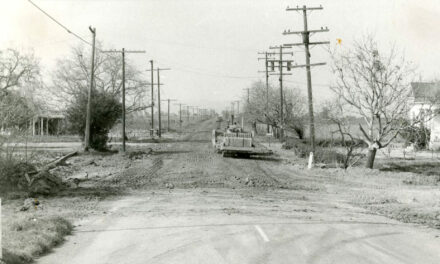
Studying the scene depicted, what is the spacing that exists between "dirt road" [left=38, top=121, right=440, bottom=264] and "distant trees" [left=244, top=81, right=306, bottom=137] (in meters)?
41.6

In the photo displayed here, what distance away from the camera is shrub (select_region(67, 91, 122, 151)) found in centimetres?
3484

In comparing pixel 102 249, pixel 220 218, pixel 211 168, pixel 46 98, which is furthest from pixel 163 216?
pixel 46 98

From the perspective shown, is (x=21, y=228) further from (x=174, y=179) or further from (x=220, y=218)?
(x=174, y=179)

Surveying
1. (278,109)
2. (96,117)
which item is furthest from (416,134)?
(278,109)

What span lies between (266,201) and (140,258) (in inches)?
304

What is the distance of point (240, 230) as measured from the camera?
11.3m

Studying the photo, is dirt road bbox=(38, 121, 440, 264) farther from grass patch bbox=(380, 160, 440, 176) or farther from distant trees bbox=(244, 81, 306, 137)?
distant trees bbox=(244, 81, 306, 137)

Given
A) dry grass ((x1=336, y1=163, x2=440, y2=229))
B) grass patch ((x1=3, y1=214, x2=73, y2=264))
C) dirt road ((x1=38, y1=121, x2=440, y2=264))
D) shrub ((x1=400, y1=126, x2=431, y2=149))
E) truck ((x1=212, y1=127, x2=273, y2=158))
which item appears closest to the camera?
grass patch ((x1=3, y1=214, x2=73, y2=264))

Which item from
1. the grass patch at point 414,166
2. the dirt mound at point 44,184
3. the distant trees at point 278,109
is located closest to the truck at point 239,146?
the grass patch at point 414,166

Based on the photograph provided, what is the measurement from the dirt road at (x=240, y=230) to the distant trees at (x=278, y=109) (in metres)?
41.6

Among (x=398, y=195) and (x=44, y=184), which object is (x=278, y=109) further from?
(x=44, y=184)

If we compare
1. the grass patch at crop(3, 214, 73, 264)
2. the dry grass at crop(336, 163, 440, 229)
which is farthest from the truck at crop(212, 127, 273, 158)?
the grass patch at crop(3, 214, 73, 264)

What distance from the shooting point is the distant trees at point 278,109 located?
61.6m

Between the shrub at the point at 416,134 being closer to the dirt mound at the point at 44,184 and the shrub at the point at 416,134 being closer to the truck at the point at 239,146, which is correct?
→ the truck at the point at 239,146
